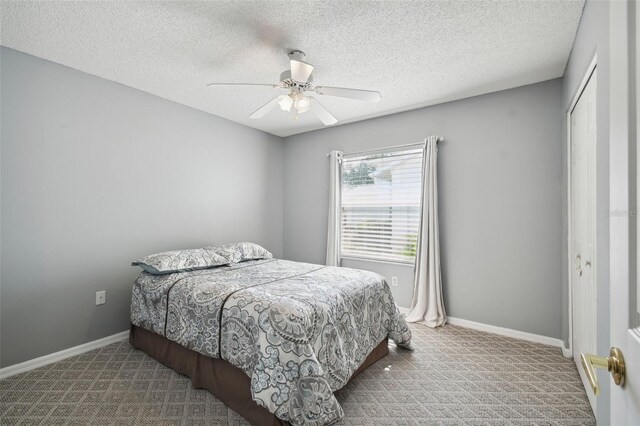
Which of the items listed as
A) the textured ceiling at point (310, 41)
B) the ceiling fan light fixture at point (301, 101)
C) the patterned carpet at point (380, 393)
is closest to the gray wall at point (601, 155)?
the textured ceiling at point (310, 41)

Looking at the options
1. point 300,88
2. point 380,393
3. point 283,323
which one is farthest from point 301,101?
point 380,393

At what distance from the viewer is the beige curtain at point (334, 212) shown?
421cm

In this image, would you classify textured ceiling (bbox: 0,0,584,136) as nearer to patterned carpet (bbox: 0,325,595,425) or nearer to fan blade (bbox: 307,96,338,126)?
fan blade (bbox: 307,96,338,126)

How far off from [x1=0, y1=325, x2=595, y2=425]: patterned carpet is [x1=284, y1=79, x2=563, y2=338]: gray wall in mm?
545

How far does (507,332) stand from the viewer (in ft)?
10.1

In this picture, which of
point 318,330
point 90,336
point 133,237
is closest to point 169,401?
point 318,330

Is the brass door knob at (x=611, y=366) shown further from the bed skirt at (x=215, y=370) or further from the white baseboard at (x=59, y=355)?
the white baseboard at (x=59, y=355)

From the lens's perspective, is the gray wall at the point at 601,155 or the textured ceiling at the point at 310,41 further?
the textured ceiling at the point at 310,41

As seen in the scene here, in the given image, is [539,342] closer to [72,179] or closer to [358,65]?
[358,65]

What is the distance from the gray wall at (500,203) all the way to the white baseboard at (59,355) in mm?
3031

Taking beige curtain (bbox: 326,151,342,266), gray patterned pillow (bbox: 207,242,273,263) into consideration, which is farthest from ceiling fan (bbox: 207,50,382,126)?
beige curtain (bbox: 326,151,342,266)

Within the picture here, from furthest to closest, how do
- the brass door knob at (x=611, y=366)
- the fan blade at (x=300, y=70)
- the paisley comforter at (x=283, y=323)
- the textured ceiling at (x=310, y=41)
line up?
the fan blade at (x=300, y=70) → the textured ceiling at (x=310, y=41) → the paisley comforter at (x=283, y=323) → the brass door knob at (x=611, y=366)

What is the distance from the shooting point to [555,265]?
2.83 metres

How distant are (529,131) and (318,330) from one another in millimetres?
2775
